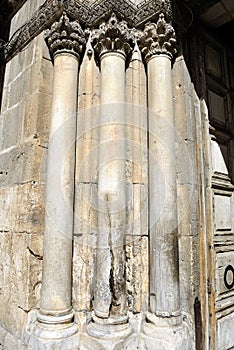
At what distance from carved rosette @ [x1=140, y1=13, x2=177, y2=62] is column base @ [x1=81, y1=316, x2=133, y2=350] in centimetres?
190

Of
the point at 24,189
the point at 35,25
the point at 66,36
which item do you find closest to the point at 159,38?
the point at 66,36

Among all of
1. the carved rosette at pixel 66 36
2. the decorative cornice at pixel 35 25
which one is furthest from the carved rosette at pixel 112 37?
the decorative cornice at pixel 35 25

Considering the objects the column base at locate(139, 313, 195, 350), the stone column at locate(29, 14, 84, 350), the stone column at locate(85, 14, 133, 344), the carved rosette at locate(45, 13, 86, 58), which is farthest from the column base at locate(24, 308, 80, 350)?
the carved rosette at locate(45, 13, 86, 58)

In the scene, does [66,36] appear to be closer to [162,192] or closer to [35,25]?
[35,25]

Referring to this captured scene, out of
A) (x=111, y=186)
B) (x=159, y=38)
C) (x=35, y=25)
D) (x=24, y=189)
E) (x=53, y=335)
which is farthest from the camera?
(x=35, y=25)

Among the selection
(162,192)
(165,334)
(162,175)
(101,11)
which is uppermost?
(101,11)

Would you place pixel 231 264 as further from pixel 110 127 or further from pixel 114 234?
pixel 110 127

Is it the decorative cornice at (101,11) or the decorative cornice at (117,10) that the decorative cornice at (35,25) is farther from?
the decorative cornice at (117,10)

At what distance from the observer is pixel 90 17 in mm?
2143

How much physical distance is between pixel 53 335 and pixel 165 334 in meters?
0.66

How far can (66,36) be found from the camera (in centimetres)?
207

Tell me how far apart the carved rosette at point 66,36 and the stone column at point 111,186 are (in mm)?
138

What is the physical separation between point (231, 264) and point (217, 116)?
53.5 inches

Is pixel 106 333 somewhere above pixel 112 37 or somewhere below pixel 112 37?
below
